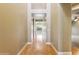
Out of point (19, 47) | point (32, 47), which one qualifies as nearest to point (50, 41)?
point (32, 47)

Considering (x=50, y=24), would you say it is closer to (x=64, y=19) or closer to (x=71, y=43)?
(x=64, y=19)

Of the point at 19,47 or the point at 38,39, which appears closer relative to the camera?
the point at 38,39

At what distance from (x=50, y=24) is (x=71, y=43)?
1.31 m

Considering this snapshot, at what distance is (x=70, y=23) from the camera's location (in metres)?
3.81

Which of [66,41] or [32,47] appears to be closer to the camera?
[32,47]

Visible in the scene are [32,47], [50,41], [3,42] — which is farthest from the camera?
[32,47]

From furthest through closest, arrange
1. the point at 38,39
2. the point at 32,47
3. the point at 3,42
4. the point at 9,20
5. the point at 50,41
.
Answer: the point at 32,47 < the point at 50,41 < the point at 38,39 < the point at 9,20 < the point at 3,42

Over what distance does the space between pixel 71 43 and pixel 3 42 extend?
2.27 metres
